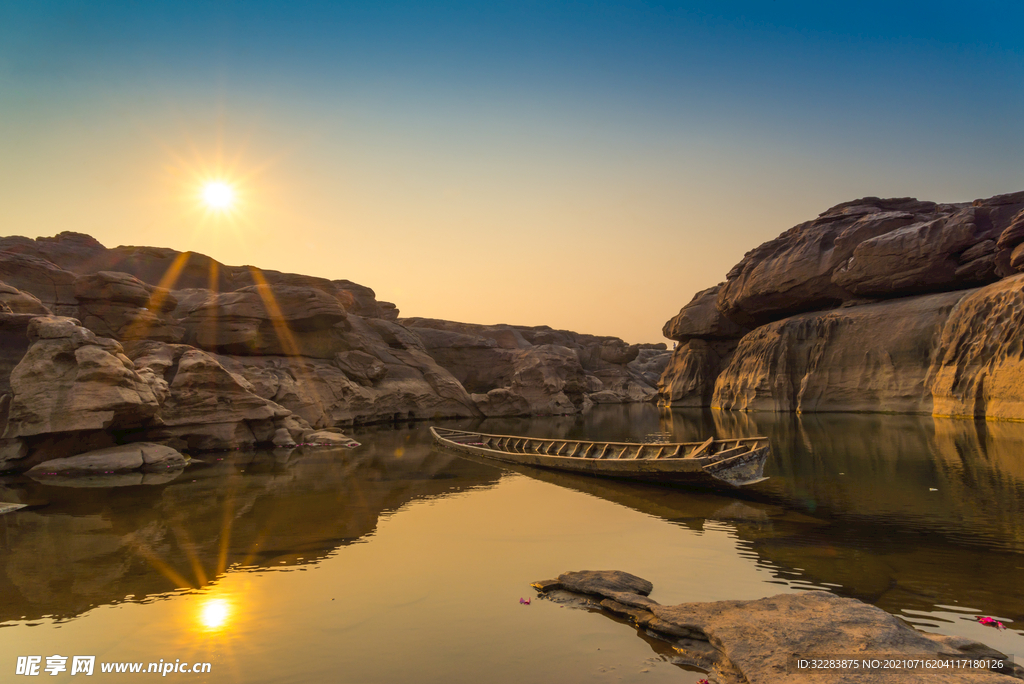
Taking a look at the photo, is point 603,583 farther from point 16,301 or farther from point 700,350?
point 700,350

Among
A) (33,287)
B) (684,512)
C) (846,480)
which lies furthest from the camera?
(33,287)

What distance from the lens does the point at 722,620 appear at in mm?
5906

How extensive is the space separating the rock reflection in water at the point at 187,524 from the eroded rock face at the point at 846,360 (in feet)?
110

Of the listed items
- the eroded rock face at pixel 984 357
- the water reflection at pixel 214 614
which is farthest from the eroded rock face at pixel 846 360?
the water reflection at pixel 214 614

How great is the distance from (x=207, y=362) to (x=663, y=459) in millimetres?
21563

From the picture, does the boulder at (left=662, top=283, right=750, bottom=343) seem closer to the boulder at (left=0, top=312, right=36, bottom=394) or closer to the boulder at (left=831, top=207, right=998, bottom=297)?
the boulder at (left=831, top=207, right=998, bottom=297)

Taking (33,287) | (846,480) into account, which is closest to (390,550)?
(846,480)

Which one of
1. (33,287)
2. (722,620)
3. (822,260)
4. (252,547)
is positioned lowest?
(252,547)

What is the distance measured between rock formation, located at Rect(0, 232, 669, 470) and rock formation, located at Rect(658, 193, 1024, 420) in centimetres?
2008

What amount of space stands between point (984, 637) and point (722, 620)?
2753 millimetres

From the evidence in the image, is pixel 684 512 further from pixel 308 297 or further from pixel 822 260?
pixel 822 260

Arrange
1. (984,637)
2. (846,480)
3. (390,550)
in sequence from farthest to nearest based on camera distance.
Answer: (846,480) → (390,550) → (984,637)

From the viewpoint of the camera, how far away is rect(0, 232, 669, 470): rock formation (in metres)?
20.4

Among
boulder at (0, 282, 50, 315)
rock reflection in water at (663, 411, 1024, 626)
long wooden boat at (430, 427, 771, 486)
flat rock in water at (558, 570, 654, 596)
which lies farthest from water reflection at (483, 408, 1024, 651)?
boulder at (0, 282, 50, 315)
